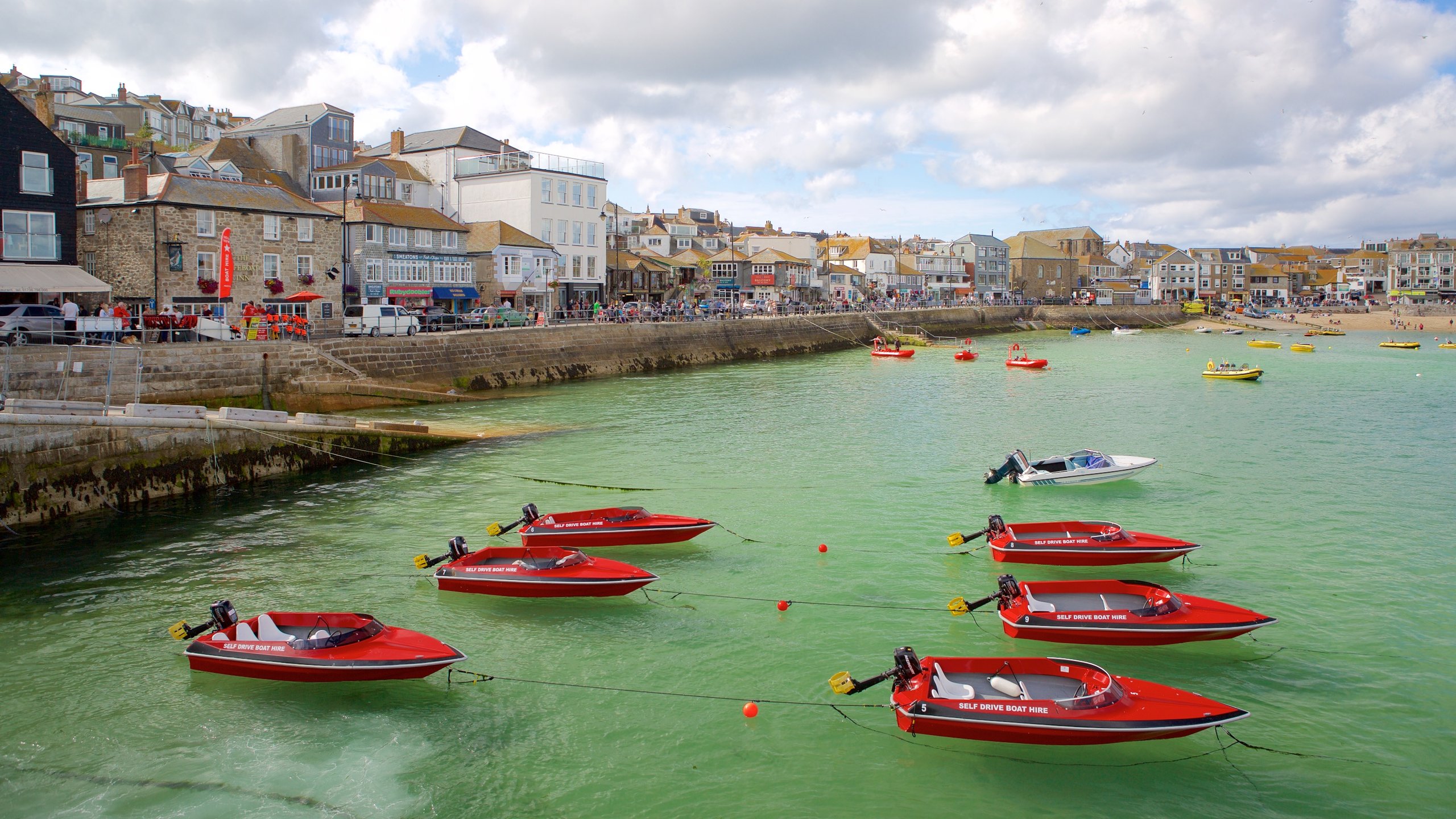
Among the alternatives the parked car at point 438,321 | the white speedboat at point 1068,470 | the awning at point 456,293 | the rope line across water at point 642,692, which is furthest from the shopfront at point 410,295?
the rope line across water at point 642,692

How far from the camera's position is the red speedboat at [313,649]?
13.2 meters

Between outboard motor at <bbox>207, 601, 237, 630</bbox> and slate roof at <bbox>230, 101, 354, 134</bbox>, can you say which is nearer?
outboard motor at <bbox>207, 601, 237, 630</bbox>

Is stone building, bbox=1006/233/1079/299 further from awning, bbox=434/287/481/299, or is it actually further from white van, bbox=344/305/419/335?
white van, bbox=344/305/419/335

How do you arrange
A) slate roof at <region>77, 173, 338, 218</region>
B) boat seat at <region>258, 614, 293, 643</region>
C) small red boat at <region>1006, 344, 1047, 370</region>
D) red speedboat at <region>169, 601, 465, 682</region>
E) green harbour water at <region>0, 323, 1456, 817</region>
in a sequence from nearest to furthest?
green harbour water at <region>0, 323, 1456, 817</region> → red speedboat at <region>169, 601, 465, 682</region> → boat seat at <region>258, 614, 293, 643</region> → slate roof at <region>77, 173, 338, 218</region> → small red boat at <region>1006, 344, 1047, 370</region>

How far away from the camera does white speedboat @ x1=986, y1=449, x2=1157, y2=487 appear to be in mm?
26281

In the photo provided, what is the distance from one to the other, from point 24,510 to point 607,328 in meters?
35.7

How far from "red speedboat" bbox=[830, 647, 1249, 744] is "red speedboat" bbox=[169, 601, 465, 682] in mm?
5801

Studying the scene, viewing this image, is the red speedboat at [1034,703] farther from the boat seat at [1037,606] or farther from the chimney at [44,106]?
the chimney at [44,106]

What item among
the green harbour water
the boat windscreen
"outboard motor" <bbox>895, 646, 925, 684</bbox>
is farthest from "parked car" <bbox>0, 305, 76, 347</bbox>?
the boat windscreen

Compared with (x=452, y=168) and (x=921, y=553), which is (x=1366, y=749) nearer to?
(x=921, y=553)

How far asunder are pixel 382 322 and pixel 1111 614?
3667 centimetres

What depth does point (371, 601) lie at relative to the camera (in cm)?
1700

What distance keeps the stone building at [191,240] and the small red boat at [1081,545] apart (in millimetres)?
33887

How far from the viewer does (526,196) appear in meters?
63.2
